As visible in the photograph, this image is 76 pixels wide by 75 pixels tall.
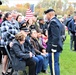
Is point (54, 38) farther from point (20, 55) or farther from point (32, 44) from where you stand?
point (32, 44)

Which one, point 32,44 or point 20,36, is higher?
point 20,36

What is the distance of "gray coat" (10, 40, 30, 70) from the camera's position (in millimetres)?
6844

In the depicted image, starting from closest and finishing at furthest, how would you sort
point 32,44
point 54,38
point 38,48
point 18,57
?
point 54,38 < point 18,57 < point 32,44 < point 38,48

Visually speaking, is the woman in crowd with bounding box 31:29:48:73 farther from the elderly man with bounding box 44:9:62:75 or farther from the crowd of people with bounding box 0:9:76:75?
the elderly man with bounding box 44:9:62:75

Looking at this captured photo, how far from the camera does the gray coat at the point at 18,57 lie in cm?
684

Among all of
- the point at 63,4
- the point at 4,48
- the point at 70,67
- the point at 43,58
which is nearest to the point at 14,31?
the point at 4,48

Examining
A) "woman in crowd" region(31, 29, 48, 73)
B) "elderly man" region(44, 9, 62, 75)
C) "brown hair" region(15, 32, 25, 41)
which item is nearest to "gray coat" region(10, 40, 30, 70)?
"brown hair" region(15, 32, 25, 41)

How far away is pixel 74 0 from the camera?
66.2 meters

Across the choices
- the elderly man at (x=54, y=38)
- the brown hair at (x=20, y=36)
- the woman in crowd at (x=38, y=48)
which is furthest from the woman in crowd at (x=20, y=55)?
the woman in crowd at (x=38, y=48)

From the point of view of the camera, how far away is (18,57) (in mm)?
6895

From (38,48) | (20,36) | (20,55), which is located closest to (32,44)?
(38,48)

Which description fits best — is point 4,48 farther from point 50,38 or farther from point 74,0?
point 74,0

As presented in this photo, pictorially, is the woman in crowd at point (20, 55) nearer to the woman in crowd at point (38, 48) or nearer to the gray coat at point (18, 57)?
the gray coat at point (18, 57)

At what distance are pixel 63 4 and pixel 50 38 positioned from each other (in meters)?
59.5
